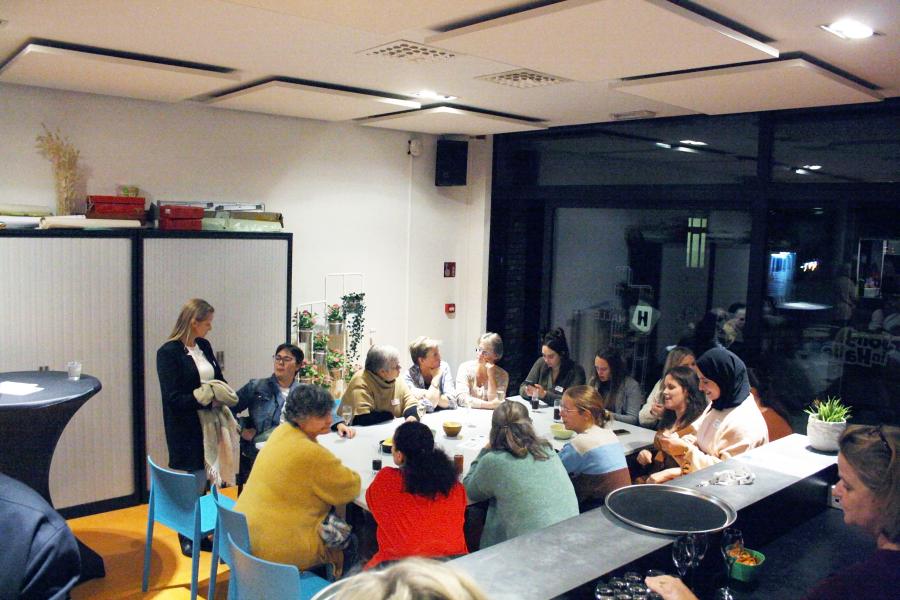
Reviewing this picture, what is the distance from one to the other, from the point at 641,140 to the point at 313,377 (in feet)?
10.3

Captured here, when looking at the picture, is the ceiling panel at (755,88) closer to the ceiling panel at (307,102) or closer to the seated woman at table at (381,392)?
the ceiling panel at (307,102)

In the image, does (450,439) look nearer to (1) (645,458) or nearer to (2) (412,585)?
(1) (645,458)

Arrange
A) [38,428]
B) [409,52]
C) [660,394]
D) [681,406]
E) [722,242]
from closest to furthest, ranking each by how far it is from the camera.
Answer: [409,52] < [38,428] < [681,406] < [660,394] < [722,242]

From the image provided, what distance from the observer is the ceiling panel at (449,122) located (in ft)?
18.0

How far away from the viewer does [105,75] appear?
4.31 metres

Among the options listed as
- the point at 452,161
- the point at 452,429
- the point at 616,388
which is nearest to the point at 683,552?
the point at 452,429

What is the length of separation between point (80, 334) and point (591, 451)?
325 centimetres

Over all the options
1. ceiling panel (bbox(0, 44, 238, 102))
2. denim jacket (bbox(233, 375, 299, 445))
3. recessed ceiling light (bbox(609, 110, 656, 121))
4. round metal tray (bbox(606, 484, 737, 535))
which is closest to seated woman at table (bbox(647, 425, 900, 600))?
round metal tray (bbox(606, 484, 737, 535))

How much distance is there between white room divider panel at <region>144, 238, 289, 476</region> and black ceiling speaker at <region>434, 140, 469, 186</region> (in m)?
1.89

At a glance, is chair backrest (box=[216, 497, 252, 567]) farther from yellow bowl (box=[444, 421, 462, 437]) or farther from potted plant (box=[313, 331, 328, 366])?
potted plant (box=[313, 331, 328, 366])

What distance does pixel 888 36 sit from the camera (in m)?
3.14

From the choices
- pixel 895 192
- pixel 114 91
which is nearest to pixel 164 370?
pixel 114 91

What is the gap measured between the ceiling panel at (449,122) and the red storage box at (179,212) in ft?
5.23

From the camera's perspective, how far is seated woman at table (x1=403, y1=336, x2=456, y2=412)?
5.21 meters
